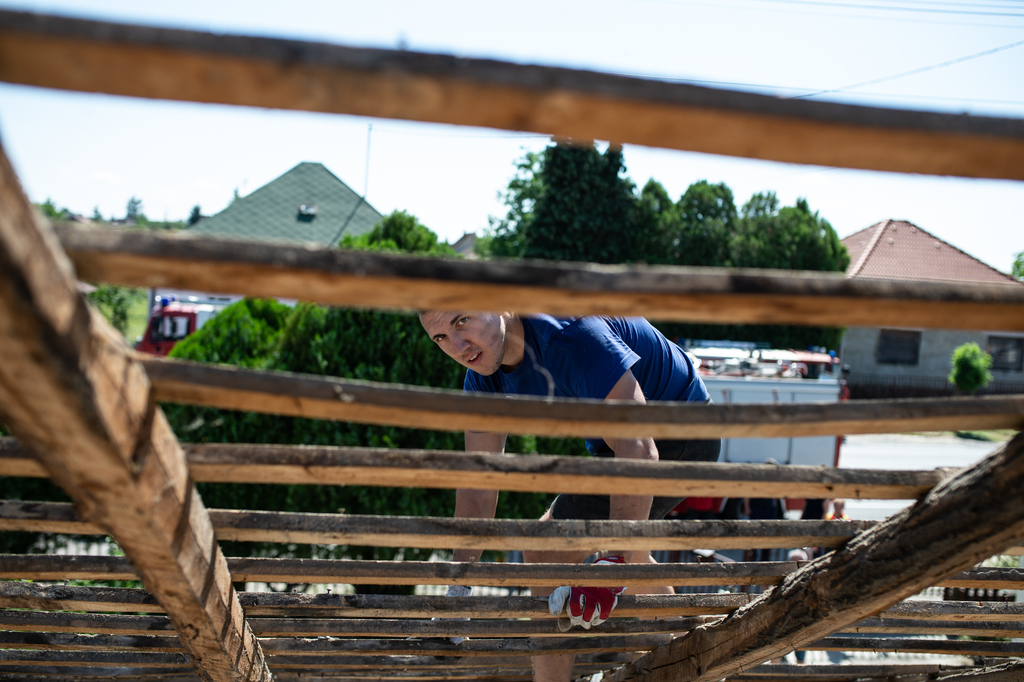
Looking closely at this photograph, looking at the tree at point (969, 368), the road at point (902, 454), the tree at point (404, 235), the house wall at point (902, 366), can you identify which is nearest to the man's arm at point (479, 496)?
the tree at point (404, 235)

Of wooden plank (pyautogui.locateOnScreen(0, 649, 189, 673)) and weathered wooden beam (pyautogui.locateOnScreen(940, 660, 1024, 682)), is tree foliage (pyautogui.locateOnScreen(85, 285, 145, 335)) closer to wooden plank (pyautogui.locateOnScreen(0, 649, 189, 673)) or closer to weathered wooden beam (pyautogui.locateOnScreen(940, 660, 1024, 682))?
wooden plank (pyautogui.locateOnScreen(0, 649, 189, 673))

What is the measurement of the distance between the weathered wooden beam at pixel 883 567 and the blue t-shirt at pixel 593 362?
86cm

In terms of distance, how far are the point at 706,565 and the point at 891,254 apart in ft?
84.6

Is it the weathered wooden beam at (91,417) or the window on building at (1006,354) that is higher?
the window on building at (1006,354)

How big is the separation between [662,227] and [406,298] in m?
25.6

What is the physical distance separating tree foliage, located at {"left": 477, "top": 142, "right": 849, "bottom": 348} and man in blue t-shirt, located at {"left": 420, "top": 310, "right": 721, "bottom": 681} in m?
20.1

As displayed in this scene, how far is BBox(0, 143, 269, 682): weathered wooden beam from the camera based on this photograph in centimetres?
78

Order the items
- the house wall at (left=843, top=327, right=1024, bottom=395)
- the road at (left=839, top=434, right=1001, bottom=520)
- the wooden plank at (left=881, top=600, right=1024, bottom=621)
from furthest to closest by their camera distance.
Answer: the house wall at (left=843, top=327, right=1024, bottom=395) < the road at (left=839, top=434, right=1001, bottom=520) < the wooden plank at (left=881, top=600, right=1024, bottom=621)

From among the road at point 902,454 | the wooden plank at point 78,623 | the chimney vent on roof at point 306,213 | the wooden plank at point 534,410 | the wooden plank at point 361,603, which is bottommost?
the road at point 902,454

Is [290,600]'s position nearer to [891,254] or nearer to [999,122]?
[999,122]

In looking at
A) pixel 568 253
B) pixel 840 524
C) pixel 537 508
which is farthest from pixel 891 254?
pixel 840 524

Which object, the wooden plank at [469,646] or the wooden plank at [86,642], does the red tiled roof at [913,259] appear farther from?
the wooden plank at [86,642]

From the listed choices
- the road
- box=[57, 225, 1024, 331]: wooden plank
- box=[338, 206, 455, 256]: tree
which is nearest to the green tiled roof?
box=[338, 206, 455, 256]: tree

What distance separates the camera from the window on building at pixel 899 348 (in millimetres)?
24250
